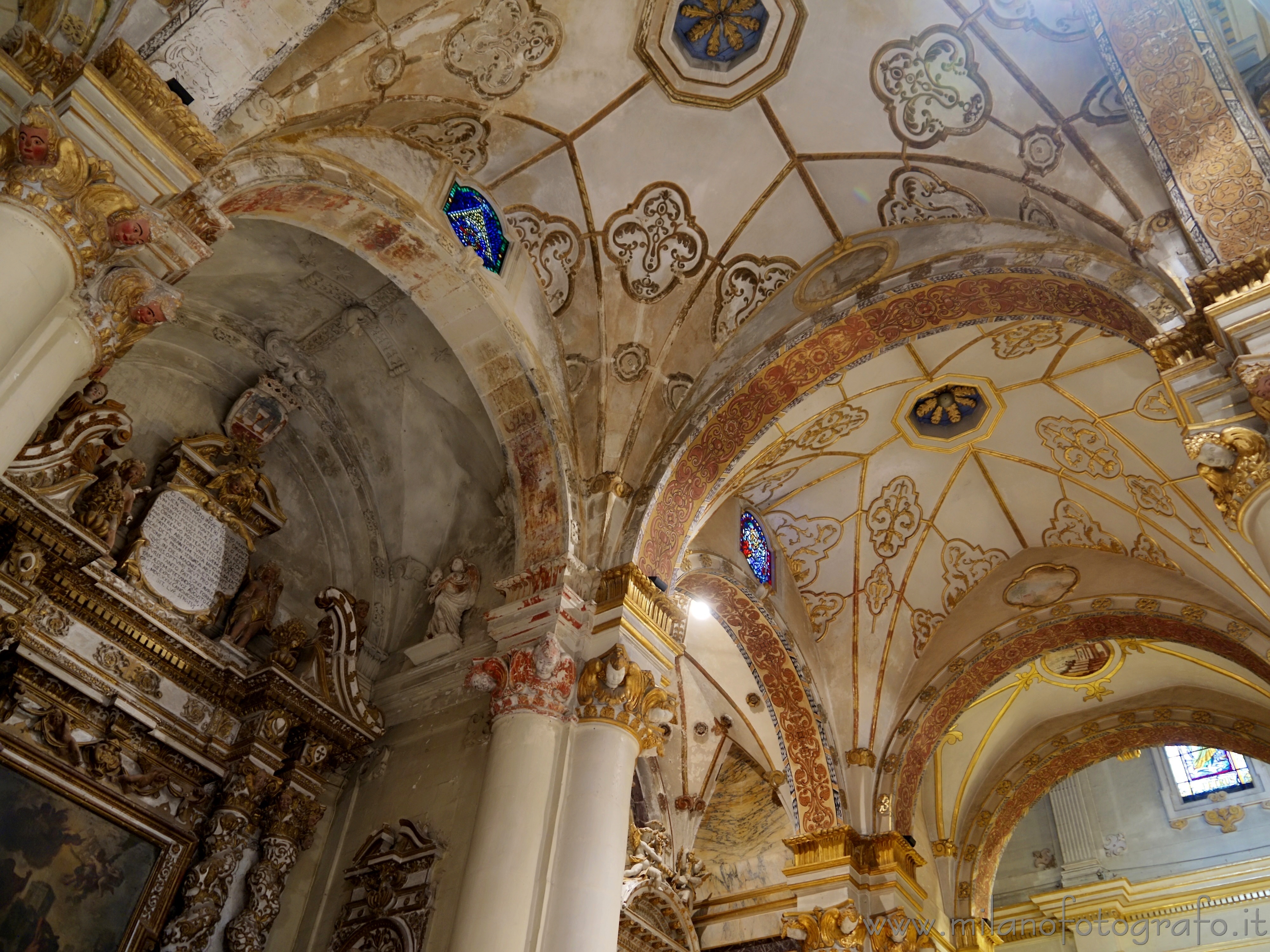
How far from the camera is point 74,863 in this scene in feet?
21.0

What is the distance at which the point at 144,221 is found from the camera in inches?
184

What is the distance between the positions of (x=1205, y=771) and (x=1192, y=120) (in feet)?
50.2

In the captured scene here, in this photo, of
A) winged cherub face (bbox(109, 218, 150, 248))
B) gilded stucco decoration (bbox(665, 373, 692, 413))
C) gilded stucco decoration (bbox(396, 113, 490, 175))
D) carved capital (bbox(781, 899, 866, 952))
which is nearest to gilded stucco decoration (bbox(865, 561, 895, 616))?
carved capital (bbox(781, 899, 866, 952))

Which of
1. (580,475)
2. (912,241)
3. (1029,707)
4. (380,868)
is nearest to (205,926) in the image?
(380,868)

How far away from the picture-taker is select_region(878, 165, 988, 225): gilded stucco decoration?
773 cm

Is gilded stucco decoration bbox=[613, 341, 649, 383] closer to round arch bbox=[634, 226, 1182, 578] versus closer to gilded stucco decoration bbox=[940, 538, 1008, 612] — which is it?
round arch bbox=[634, 226, 1182, 578]

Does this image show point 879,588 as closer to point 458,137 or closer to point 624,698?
point 624,698

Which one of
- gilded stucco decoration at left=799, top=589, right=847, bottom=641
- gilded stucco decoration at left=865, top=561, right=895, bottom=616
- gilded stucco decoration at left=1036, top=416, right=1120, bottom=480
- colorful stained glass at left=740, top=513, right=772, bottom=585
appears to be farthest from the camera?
gilded stucco decoration at left=799, top=589, right=847, bottom=641

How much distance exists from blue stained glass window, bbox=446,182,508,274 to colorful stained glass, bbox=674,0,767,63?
2.04 meters

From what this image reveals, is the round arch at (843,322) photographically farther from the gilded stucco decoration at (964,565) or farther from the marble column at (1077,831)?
the marble column at (1077,831)

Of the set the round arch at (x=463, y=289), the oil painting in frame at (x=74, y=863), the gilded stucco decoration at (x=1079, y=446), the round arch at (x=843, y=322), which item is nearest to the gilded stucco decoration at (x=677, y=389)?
the round arch at (x=843, y=322)

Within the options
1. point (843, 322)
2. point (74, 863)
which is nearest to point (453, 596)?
point (74, 863)

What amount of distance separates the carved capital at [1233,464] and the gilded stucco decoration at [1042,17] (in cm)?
322

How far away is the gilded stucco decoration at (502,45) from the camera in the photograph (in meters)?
6.97
